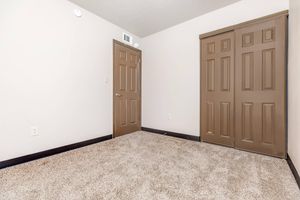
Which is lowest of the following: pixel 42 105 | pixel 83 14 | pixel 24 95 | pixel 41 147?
pixel 41 147

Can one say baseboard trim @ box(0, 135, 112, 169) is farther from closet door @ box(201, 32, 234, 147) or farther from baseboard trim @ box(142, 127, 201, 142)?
closet door @ box(201, 32, 234, 147)

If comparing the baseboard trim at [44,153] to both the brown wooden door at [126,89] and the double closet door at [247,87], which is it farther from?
the double closet door at [247,87]

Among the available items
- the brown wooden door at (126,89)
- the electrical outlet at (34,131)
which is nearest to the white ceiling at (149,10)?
the brown wooden door at (126,89)

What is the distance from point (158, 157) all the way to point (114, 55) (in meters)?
2.19

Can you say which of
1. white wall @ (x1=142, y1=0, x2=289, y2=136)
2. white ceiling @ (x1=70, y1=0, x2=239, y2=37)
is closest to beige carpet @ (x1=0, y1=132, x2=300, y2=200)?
white wall @ (x1=142, y1=0, x2=289, y2=136)

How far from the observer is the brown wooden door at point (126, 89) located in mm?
3166

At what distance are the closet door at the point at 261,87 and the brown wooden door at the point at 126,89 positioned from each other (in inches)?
84.8

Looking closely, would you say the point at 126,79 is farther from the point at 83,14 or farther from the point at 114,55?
the point at 83,14

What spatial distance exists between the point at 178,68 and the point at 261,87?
58.5 inches

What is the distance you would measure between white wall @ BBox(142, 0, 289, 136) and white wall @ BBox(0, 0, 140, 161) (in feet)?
3.57

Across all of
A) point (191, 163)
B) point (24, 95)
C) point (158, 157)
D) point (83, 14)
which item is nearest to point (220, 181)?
point (191, 163)

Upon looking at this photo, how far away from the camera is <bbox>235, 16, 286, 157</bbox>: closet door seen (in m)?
2.03

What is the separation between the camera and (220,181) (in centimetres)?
150

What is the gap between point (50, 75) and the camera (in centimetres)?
218
